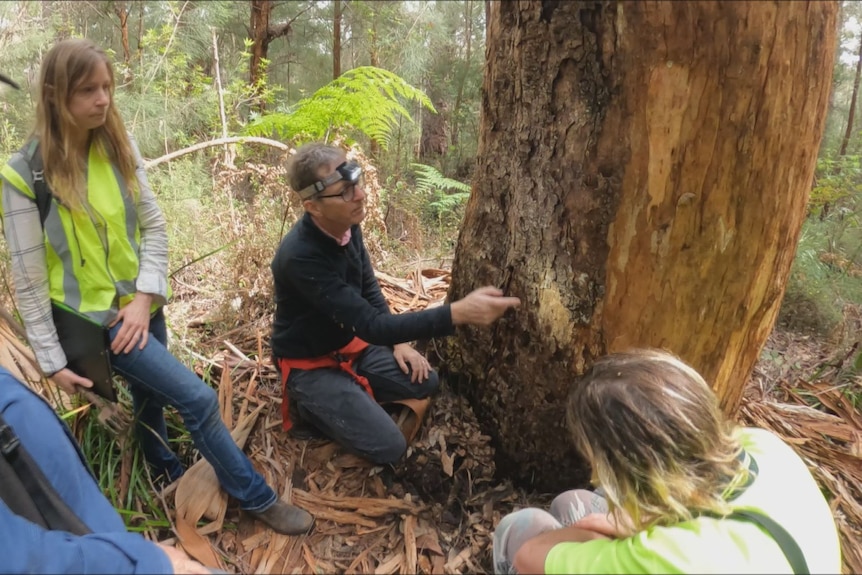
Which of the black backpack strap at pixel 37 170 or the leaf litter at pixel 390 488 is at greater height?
the black backpack strap at pixel 37 170

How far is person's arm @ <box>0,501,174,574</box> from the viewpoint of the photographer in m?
1.41

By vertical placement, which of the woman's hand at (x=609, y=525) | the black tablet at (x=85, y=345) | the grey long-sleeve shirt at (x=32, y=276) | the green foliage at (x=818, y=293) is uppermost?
the grey long-sleeve shirt at (x=32, y=276)

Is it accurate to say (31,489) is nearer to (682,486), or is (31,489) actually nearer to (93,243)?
(93,243)

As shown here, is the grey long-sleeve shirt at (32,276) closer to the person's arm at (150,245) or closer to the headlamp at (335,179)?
the person's arm at (150,245)

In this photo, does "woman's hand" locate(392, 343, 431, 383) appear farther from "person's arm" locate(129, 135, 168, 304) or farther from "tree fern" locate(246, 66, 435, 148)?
"tree fern" locate(246, 66, 435, 148)

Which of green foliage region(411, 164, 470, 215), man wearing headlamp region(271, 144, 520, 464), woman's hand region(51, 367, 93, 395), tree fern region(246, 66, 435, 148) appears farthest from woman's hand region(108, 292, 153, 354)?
green foliage region(411, 164, 470, 215)

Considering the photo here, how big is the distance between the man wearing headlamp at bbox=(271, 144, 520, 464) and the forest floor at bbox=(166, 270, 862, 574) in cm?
14

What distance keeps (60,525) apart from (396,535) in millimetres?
1302

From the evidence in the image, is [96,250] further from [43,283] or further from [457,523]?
[457,523]

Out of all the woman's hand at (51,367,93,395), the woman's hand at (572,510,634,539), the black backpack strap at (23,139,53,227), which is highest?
the black backpack strap at (23,139,53,227)

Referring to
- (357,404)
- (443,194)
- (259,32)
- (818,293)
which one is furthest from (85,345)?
(259,32)

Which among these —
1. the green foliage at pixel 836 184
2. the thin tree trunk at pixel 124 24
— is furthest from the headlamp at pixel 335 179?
the thin tree trunk at pixel 124 24

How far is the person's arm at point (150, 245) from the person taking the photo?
230 centimetres

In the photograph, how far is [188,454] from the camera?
274cm
